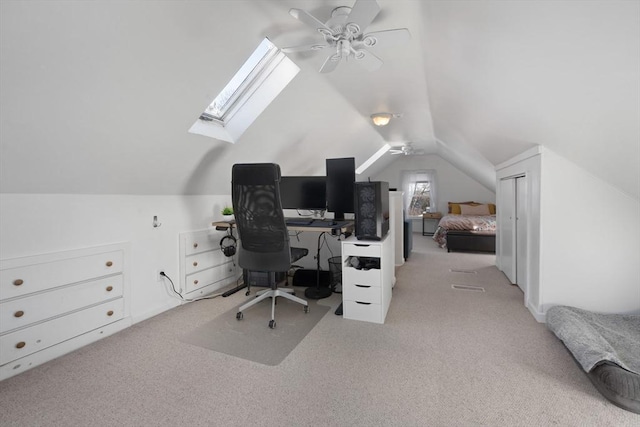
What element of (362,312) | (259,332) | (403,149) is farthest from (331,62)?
(403,149)

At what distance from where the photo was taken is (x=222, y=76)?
219 cm

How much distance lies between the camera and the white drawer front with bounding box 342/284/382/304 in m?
2.47

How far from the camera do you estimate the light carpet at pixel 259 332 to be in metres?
2.05

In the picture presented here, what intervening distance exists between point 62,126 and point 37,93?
251 mm

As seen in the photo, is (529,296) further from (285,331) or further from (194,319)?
(194,319)

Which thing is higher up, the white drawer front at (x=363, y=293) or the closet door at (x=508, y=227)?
the closet door at (x=508, y=227)

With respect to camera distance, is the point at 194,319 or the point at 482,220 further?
the point at 482,220

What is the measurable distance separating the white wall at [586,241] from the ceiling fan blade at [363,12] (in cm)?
189

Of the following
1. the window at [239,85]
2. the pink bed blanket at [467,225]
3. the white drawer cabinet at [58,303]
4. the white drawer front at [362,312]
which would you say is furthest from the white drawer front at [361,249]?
the pink bed blanket at [467,225]

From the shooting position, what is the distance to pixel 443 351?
2.02 meters

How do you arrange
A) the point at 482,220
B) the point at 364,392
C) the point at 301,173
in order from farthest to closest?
1. the point at 482,220
2. the point at 301,173
3. the point at 364,392

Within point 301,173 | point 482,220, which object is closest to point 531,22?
point 301,173

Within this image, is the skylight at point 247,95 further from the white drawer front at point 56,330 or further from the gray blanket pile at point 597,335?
the gray blanket pile at point 597,335

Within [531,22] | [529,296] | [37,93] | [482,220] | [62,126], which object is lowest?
[529,296]
